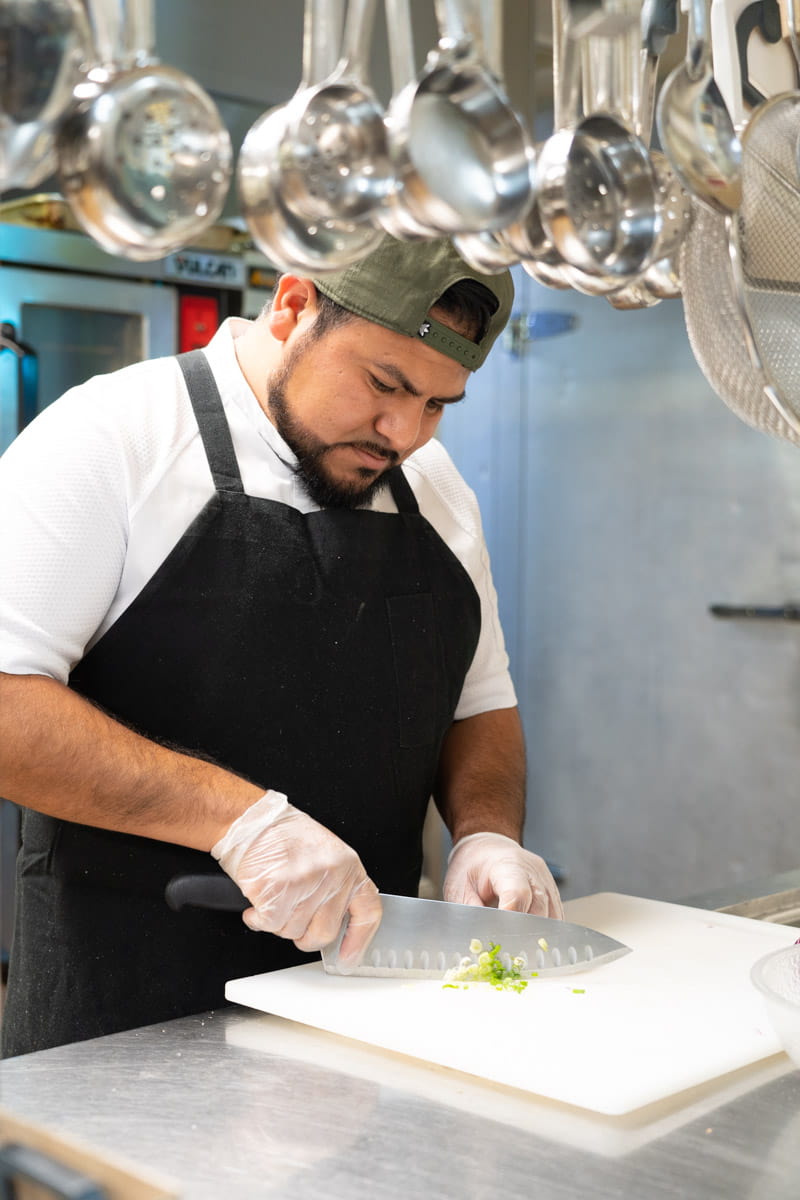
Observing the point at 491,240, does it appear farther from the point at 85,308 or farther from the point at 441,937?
the point at 85,308

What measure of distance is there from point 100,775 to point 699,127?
2.64 feet

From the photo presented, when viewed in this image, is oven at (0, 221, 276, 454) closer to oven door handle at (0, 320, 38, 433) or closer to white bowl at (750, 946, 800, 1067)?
oven door handle at (0, 320, 38, 433)

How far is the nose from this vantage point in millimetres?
1439

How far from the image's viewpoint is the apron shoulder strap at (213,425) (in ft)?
4.79

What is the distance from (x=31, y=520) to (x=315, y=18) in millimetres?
688

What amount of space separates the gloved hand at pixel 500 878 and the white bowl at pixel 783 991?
1.24ft

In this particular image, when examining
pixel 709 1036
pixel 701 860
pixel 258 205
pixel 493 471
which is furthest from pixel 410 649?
pixel 493 471

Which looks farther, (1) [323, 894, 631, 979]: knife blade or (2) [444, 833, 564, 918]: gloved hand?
(2) [444, 833, 564, 918]: gloved hand

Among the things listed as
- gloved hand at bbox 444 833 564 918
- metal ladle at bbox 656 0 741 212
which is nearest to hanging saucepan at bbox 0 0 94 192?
metal ladle at bbox 656 0 741 212

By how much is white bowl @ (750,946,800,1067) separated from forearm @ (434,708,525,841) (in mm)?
576

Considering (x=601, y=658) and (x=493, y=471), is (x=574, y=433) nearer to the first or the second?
(x=493, y=471)

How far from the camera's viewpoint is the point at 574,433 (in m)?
3.69

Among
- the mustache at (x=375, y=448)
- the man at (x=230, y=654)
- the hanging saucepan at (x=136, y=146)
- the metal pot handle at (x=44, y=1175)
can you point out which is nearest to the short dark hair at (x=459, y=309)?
the man at (x=230, y=654)

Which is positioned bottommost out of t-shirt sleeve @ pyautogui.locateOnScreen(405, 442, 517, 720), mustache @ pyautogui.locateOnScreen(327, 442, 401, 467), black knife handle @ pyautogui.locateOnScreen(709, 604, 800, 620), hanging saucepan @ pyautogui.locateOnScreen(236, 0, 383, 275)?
black knife handle @ pyautogui.locateOnScreen(709, 604, 800, 620)
